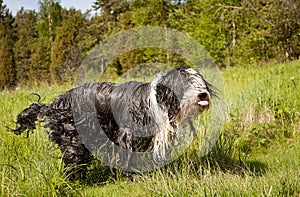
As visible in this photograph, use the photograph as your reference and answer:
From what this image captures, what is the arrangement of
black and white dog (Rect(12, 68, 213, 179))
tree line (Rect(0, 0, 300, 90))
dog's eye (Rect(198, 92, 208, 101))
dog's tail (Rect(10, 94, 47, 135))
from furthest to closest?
tree line (Rect(0, 0, 300, 90)) → dog's tail (Rect(10, 94, 47, 135)) → black and white dog (Rect(12, 68, 213, 179)) → dog's eye (Rect(198, 92, 208, 101))

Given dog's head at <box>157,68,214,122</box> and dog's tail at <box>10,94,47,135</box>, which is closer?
dog's head at <box>157,68,214,122</box>

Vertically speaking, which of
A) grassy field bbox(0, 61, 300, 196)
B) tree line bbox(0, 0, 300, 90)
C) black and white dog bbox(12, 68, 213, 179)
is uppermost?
tree line bbox(0, 0, 300, 90)

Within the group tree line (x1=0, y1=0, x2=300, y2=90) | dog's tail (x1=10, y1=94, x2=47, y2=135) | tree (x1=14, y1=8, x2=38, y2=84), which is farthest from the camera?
tree (x1=14, y1=8, x2=38, y2=84)

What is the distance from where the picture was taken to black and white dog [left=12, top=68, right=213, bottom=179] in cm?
402

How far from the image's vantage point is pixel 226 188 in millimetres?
3551

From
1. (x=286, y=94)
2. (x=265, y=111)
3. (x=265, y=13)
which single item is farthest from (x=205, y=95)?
(x=265, y=13)

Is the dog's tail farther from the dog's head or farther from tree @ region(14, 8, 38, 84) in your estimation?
tree @ region(14, 8, 38, 84)

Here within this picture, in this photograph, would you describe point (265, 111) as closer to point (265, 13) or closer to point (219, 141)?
point (219, 141)

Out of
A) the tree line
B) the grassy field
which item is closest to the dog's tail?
the grassy field

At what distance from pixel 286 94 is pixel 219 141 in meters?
2.42

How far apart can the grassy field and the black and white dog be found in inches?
12.4

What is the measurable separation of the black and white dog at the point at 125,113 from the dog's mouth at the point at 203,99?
0.03ft

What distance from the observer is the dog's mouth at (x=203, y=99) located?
3869 millimetres

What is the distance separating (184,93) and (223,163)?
1583mm
